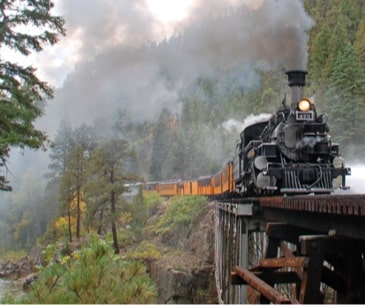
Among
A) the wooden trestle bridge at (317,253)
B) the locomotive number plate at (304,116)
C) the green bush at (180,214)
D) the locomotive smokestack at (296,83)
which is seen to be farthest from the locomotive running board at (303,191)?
the green bush at (180,214)

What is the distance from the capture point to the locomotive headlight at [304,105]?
42.1ft

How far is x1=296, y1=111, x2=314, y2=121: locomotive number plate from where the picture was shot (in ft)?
41.7

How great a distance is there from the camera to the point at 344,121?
39.7 metres

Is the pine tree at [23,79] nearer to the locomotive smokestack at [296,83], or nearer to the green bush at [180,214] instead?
the locomotive smokestack at [296,83]

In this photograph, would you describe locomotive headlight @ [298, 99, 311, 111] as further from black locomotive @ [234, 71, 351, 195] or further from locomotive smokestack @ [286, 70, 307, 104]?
locomotive smokestack @ [286, 70, 307, 104]

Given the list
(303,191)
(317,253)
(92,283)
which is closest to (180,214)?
(303,191)

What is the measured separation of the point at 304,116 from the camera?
12.7 m

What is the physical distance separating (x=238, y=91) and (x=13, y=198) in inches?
1475

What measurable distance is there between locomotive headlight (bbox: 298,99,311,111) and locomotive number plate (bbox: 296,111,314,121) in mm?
128

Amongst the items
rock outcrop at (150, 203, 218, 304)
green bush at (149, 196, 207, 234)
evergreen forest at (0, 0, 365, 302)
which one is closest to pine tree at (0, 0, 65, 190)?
evergreen forest at (0, 0, 365, 302)

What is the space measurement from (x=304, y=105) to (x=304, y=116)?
0.33 meters

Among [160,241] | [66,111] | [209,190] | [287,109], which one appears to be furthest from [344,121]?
[66,111]

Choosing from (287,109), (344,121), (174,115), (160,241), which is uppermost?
(174,115)

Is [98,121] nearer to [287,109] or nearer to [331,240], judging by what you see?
[287,109]
